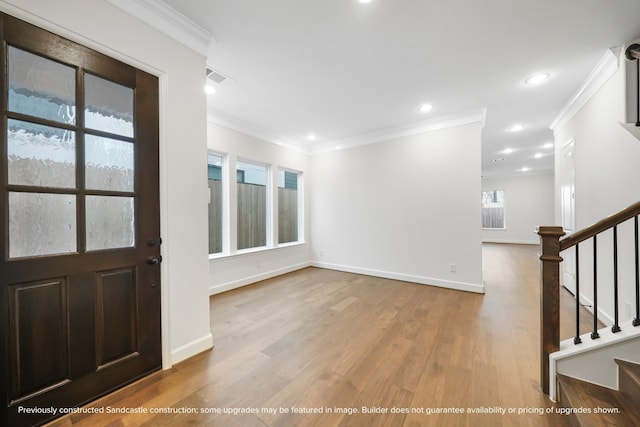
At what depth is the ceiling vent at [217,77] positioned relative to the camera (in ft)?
8.49

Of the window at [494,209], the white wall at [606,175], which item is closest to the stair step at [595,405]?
the white wall at [606,175]

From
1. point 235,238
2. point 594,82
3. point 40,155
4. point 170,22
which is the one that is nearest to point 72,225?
point 40,155

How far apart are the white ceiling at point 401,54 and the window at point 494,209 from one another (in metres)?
6.50

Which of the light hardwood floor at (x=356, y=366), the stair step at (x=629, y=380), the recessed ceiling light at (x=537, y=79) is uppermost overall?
the recessed ceiling light at (x=537, y=79)

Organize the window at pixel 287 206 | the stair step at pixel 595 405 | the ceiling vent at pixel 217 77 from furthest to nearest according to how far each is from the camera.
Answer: the window at pixel 287 206 → the ceiling vent at pixel 217 77 → the stair step at pixel 595 405

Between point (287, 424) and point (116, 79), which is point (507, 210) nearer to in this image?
point (287, 424)

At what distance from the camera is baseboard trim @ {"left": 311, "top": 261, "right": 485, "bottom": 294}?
12.1ft

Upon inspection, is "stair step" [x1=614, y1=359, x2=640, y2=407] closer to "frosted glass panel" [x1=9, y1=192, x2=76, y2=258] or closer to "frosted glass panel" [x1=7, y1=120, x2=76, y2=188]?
"frosted glass panel" [x1=9, y1=192, x2=76, y2=258]

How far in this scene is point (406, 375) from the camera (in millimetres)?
1813

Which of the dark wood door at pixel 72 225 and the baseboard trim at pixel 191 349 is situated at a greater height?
the dark wood door at pixel 72 225

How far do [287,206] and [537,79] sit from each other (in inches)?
168

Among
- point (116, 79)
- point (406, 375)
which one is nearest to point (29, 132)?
point (116, 79)

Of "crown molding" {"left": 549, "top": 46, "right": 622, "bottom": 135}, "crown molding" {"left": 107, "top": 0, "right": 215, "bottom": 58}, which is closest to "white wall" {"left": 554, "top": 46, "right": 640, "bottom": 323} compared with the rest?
"crown molding" {"left": 549, "top": 46, "right": 622, "bottom": 135}

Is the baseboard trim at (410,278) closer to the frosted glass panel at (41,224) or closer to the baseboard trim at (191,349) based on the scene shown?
the baseboard trim at (191,349)
